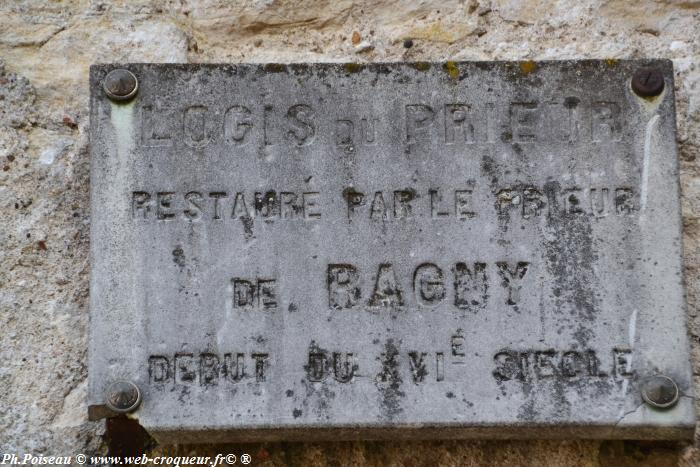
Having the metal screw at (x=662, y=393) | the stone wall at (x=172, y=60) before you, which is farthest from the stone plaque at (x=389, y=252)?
the stone wall at (x=172, y=60)

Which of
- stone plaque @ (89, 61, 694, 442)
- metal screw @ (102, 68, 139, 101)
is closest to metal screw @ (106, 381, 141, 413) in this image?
stone plaque @ (89, 61, 694, 442)

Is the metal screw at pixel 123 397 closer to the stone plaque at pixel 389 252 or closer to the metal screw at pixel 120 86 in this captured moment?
the stone plaque at pixel 389 252

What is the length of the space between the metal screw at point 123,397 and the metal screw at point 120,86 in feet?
2.11

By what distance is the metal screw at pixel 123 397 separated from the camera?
160 cm

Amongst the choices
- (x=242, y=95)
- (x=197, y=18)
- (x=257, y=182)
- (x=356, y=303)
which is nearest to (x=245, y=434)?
(x=356, y=303)

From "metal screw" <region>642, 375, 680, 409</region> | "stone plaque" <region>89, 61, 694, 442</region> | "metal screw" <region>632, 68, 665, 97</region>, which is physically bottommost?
"metal screw" <region>642, 375, 680, 409</region>

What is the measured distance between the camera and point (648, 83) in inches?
65.6

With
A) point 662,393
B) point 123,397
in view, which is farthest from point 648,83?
point 123,397

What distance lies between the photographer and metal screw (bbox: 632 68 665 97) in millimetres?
1665

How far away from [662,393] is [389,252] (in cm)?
66

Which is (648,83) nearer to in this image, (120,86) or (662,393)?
(662,393)

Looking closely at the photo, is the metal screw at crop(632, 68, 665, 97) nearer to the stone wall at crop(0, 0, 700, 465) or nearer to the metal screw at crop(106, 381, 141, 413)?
the stone wall at crop(0, 0, 700, 465)

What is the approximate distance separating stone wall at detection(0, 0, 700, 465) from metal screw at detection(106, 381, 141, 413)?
159 millimetres

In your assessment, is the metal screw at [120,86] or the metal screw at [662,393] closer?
the metal screw at [662,393]
